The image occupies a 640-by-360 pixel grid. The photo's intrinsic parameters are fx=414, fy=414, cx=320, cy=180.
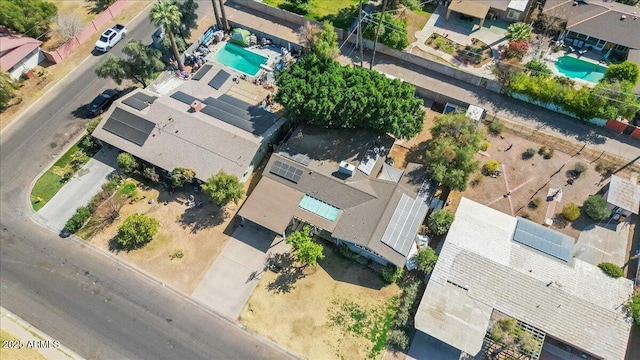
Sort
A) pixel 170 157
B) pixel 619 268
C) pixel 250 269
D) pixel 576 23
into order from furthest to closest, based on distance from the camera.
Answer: pixel 576 23 → pixel 170 157 → pixel 250 269 → pixel 619 268

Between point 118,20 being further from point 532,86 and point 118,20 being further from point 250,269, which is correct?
point 532,86

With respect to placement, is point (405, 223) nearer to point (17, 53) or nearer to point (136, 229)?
point (136, 229)

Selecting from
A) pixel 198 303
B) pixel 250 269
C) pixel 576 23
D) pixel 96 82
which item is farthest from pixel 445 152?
pixel 96 82

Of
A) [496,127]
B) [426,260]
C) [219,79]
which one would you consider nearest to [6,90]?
[219,79]

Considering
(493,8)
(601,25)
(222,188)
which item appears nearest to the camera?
(222,188)

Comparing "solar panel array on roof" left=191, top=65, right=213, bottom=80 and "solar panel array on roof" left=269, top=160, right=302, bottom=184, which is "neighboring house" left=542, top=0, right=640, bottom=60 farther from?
"solar panel array on roof" left=191, top=65, right=213, bottom=80

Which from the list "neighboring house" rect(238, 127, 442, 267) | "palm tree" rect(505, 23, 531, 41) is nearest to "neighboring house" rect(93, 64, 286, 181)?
"neighboring house" rect(238, 127, 442, 267)
